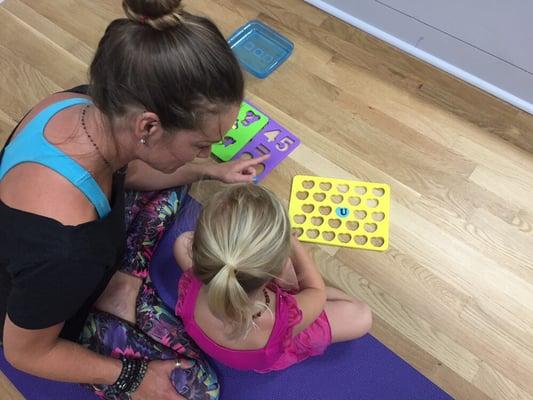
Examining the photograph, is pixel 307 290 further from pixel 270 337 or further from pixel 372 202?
pixel 372 202

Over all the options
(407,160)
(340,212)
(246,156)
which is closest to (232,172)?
(246,156)

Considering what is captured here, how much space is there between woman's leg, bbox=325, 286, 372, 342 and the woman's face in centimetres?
53

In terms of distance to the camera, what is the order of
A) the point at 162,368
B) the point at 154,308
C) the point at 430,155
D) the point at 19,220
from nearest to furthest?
the point at 19,220
the point at 162,368
the point at 154,308
the point at 430,155

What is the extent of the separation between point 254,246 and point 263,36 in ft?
3.62

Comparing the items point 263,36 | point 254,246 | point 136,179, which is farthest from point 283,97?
point 254,246

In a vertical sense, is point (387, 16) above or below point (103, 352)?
above

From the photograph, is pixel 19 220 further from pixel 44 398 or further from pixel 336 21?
pixel 336 21

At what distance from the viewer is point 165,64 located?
2.20ft

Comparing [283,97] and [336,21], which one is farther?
[336,21]

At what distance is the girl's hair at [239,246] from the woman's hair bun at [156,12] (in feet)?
0.89

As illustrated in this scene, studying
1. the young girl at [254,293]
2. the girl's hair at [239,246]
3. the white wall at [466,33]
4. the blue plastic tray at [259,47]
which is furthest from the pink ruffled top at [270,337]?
the white wall at [466,33]

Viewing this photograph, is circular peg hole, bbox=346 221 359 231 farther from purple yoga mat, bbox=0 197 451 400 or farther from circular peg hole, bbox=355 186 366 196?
purple yoga mat, bbox=0 197 451 400

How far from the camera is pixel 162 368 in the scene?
3.34 ft

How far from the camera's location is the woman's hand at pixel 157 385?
0.98 meters
